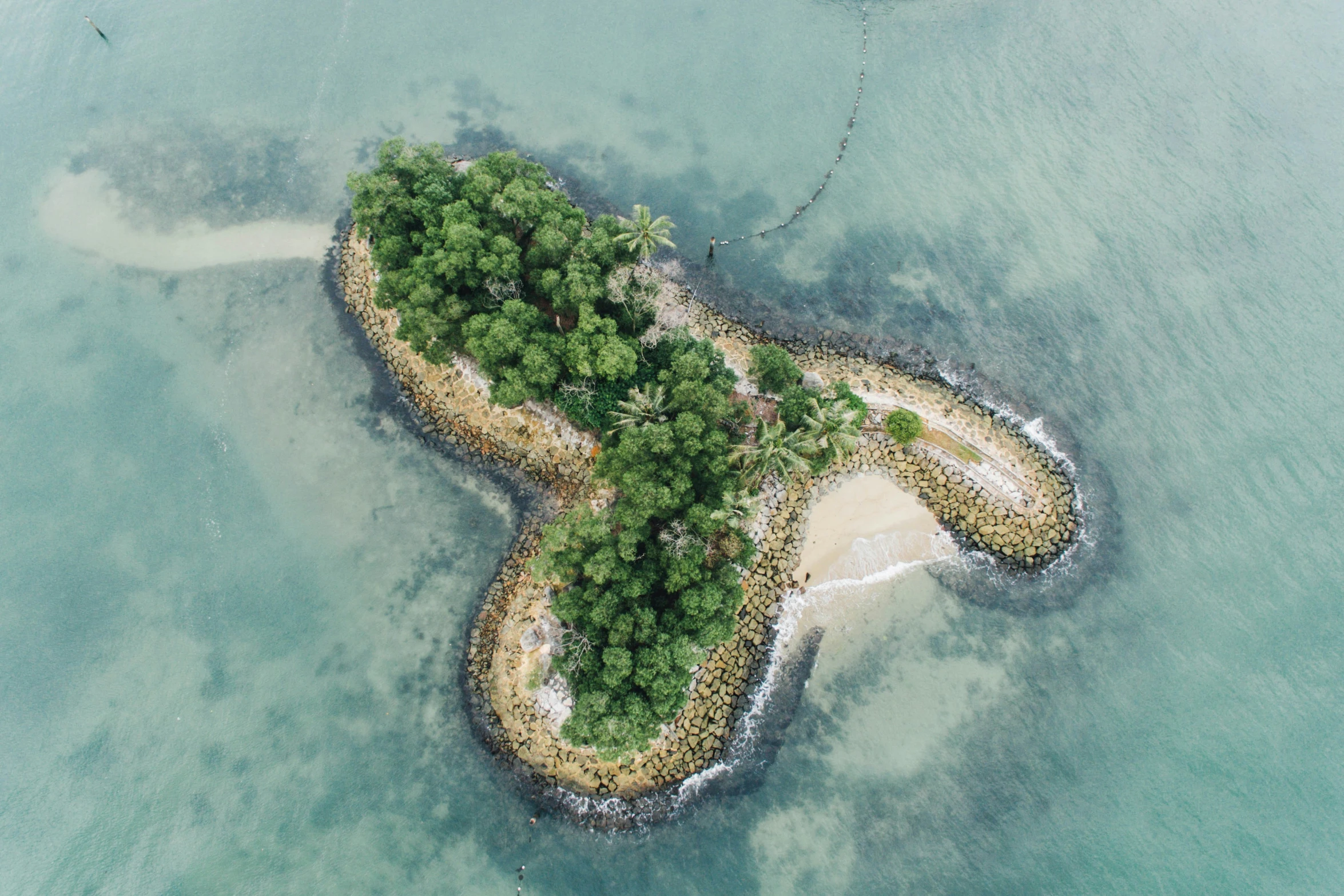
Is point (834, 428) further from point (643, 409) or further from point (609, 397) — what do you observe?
point (609, 397)

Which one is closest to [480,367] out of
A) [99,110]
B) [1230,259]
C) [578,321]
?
[578,321]

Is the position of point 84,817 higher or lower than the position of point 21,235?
lower

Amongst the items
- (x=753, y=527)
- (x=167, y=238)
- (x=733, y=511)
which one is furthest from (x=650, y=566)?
(x=167, y=238)

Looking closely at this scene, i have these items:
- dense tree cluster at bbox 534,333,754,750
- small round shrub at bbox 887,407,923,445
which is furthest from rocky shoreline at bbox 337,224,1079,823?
dense tree cluster at bbox 534,333,754,750

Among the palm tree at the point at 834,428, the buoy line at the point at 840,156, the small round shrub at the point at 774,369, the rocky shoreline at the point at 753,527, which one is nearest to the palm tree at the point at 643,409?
the rocky shoreline at the point at 753,527

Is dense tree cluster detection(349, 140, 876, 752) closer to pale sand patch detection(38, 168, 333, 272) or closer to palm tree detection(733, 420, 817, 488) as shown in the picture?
palm tree detection(733, 420, 817, 488)

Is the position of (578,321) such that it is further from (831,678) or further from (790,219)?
(831,678)
